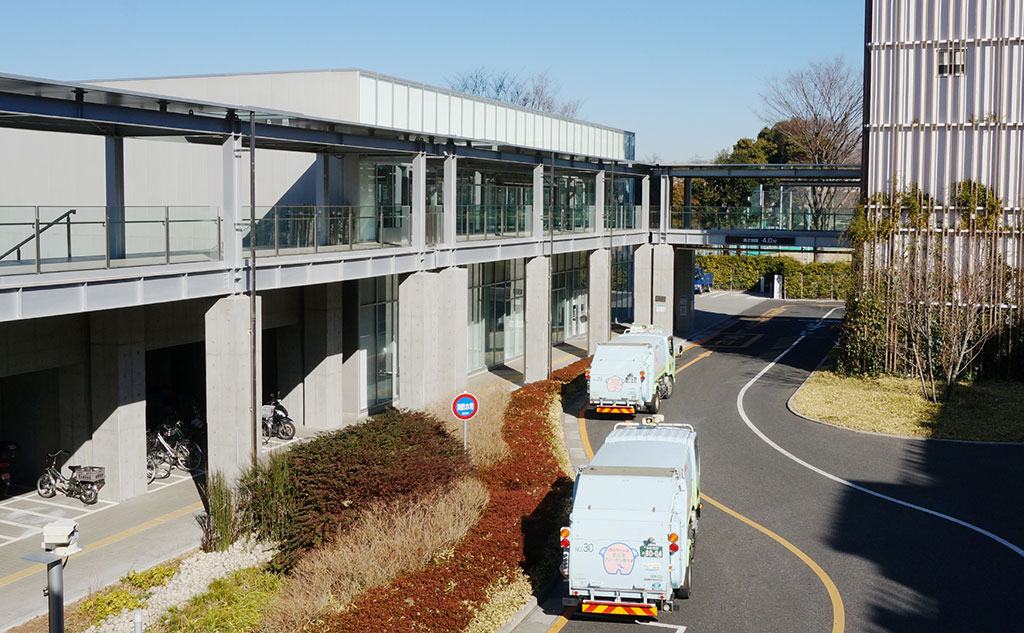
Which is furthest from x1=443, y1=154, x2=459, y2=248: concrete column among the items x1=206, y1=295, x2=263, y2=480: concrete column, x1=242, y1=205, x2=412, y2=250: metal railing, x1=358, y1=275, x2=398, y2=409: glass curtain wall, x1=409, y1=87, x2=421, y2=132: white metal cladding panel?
Result: x1=206, y1=295, x2=263, y2=480: concrete column

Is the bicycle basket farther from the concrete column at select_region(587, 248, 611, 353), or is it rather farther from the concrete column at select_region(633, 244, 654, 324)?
the concrete column at select_region(633, 244, 654, 324)

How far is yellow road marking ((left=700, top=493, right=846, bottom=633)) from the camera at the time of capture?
14.5 m

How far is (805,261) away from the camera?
79.9m

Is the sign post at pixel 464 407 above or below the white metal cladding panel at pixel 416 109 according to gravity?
below

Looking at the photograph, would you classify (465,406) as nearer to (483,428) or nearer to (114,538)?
(483,428)

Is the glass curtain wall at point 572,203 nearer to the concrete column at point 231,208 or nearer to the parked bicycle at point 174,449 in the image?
the parked bicycle at point 174,449

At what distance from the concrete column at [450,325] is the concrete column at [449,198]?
980 mm

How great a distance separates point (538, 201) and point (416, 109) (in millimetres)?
5315

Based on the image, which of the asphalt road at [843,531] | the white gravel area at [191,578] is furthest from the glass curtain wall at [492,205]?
the white gravel area at [191,578]

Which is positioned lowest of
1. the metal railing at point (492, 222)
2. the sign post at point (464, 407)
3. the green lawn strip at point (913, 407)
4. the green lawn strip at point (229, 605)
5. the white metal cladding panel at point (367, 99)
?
the green lawn strip at point (229, 605)

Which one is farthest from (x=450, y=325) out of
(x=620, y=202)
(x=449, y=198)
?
(x=620, y=202)

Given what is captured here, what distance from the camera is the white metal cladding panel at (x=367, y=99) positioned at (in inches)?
1240

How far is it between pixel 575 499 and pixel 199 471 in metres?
12.5

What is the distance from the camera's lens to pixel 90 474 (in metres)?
20.8
